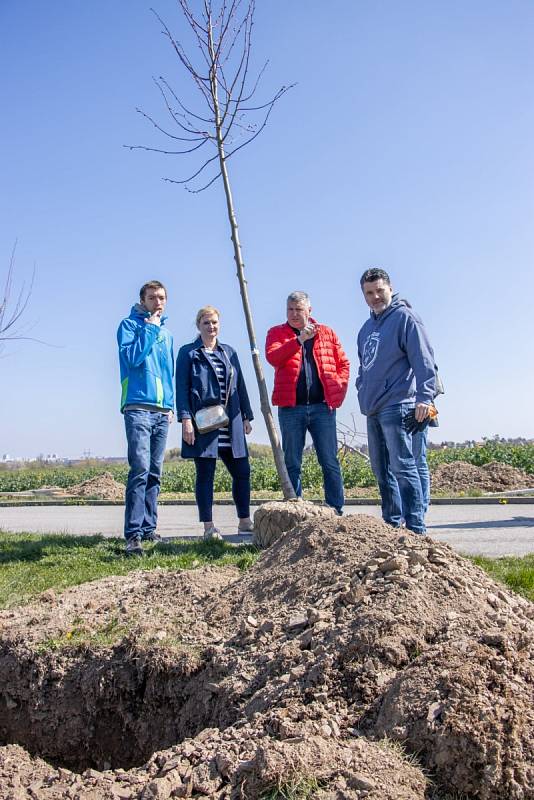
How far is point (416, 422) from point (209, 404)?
2.02 metres

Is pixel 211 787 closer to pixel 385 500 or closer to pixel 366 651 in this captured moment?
pixel 366 651

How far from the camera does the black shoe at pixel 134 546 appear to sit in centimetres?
587

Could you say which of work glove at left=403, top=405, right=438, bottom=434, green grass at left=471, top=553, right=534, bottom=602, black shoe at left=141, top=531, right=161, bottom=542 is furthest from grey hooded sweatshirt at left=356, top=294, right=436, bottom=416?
black shoe at left=141, top=531, right=161, bottom=542

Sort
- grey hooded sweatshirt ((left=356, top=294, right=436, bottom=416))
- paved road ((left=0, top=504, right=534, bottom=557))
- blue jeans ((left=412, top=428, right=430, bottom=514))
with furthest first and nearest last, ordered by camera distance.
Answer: paved road ((left=0, top=504, right=534, bottom=557)) < blue jeans ((left=412, top=428, right=430, bottom=514)) < grey hooded sweatshirt ((left=356, top=294, right=436, bottom=416))

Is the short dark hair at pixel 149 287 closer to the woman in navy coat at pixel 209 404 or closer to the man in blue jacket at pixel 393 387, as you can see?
the woman in navy coat at pixel 209 404

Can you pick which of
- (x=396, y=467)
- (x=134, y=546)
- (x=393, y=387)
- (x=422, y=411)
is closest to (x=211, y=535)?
(x=134, y=546)

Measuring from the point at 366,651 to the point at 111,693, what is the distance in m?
1.37

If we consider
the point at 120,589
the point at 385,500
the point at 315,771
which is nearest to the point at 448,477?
the point at 385,500

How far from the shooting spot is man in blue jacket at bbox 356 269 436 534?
5.26m

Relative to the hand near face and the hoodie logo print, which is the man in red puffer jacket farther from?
the hand near face

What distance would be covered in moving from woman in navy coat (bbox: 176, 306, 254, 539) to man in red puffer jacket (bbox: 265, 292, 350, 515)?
46 centimetres

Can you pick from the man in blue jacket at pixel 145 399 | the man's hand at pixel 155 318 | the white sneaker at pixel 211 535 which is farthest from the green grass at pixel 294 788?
the man's hand at pixel 155 318

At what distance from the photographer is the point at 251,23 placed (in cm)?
669

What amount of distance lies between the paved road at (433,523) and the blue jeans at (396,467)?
2.62 feet
